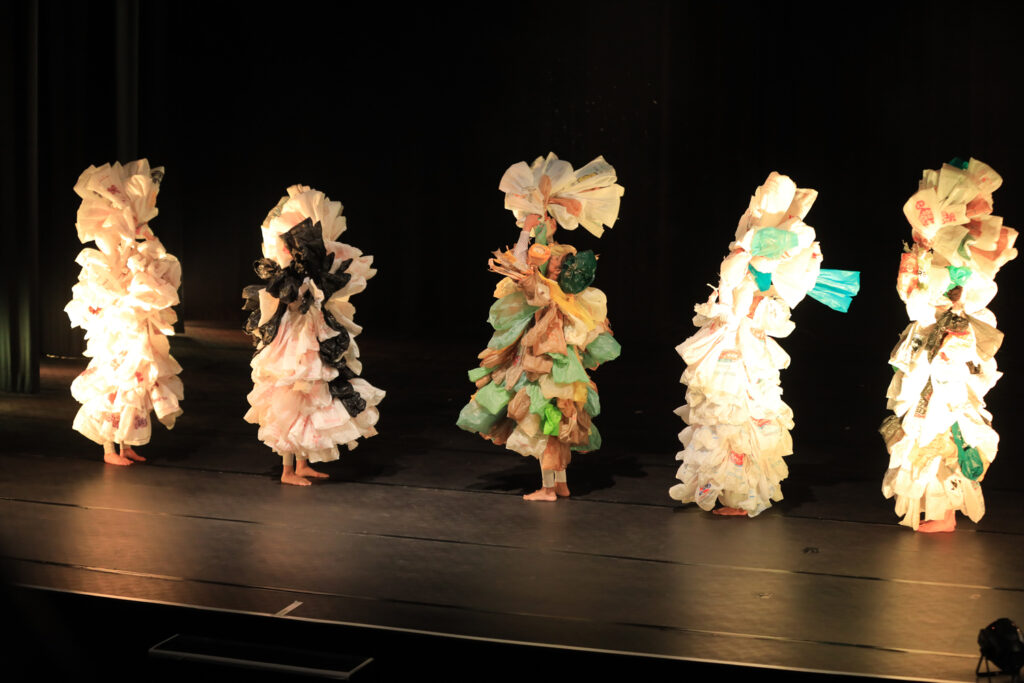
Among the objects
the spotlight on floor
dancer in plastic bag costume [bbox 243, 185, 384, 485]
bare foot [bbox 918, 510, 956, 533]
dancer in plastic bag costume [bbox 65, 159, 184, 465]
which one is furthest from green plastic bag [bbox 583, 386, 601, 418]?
the spotlight on floor

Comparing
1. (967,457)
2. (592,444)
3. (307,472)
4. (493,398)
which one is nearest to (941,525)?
(967,457)

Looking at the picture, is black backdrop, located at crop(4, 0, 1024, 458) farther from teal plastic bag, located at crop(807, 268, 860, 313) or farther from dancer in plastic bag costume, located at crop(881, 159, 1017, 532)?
dancer in plastic bag costume, located at crop(881, 159, 1017, 532)

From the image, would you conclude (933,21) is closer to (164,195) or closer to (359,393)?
(359,393)

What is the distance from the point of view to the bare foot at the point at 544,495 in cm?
505

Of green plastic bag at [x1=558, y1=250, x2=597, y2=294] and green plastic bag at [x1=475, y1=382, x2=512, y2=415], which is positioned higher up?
green plastic bag at [x1=558, y1=250, x2=597, y2=294]

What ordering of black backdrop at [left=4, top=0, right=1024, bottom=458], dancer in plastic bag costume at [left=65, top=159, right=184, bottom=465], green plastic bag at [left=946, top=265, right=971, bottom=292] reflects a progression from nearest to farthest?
green plastic bag at [left=946, top=265, right=971, bottom=292]
dancer in plastic bag costume at [left=65, top=159, right=184, bottom=465]
black backdrop at [left=4, top=0, right=1024, bottom=458]

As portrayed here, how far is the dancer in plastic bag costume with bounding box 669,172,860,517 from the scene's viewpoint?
4668mm

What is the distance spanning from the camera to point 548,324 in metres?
4.91

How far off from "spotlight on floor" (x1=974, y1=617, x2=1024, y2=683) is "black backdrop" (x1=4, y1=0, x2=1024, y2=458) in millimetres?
4398

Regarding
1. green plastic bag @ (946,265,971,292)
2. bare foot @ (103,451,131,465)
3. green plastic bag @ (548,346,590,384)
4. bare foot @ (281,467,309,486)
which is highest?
green plastic bag @ (946,265,971,292)

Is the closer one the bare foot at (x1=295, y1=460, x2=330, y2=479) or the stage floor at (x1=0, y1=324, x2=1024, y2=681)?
the stage floor at (x1=0, y1=324, x2=1024, y2=681)

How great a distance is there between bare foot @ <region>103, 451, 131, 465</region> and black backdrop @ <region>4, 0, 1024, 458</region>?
121 inches

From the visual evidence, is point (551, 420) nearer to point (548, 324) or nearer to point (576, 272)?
point (548, 324)

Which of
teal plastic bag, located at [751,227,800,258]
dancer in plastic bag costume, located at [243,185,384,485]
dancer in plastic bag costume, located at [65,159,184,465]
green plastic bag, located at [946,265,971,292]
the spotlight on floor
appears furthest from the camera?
dancer in plastic bag costume, located at [65,159,184,465]
